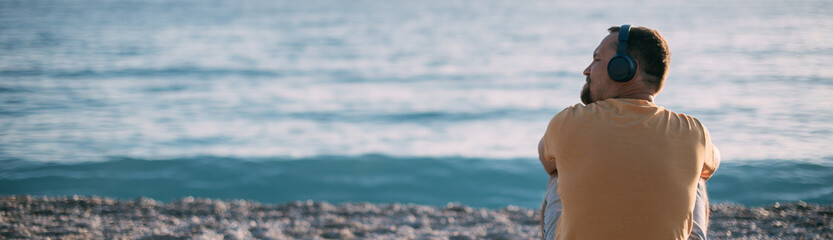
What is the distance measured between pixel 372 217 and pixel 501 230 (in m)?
1.10

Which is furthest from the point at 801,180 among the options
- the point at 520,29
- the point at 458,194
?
the point at 520,29

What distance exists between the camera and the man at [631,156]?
1.89 m

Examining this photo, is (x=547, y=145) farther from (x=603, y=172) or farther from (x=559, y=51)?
(x=559, y=51)

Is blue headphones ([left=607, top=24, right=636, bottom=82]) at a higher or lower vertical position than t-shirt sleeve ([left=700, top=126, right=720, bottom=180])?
higher

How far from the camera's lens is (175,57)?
22.9 m

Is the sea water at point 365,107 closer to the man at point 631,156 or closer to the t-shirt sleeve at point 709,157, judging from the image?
the t-shirt sleeve at point 709,157

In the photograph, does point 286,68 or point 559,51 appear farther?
point 559,51

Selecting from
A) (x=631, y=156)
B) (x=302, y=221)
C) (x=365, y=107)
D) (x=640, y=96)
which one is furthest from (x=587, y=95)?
(x=365, y=107)

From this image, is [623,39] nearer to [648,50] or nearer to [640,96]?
[648,50]

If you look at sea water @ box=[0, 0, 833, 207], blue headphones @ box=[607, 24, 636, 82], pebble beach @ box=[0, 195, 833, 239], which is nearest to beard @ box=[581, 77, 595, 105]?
blue headphones @ box=[607, 24, 636, 82]

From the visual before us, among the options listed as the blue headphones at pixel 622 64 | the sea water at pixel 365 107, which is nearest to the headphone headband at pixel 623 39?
the blue headphones at pixel 622 64

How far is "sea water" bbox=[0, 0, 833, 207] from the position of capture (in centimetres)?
816

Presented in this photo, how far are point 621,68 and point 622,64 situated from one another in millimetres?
13

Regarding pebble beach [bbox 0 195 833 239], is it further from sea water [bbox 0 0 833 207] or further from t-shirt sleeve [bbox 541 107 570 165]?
t-shirt sleeve [bbox 541 107 570 165]
